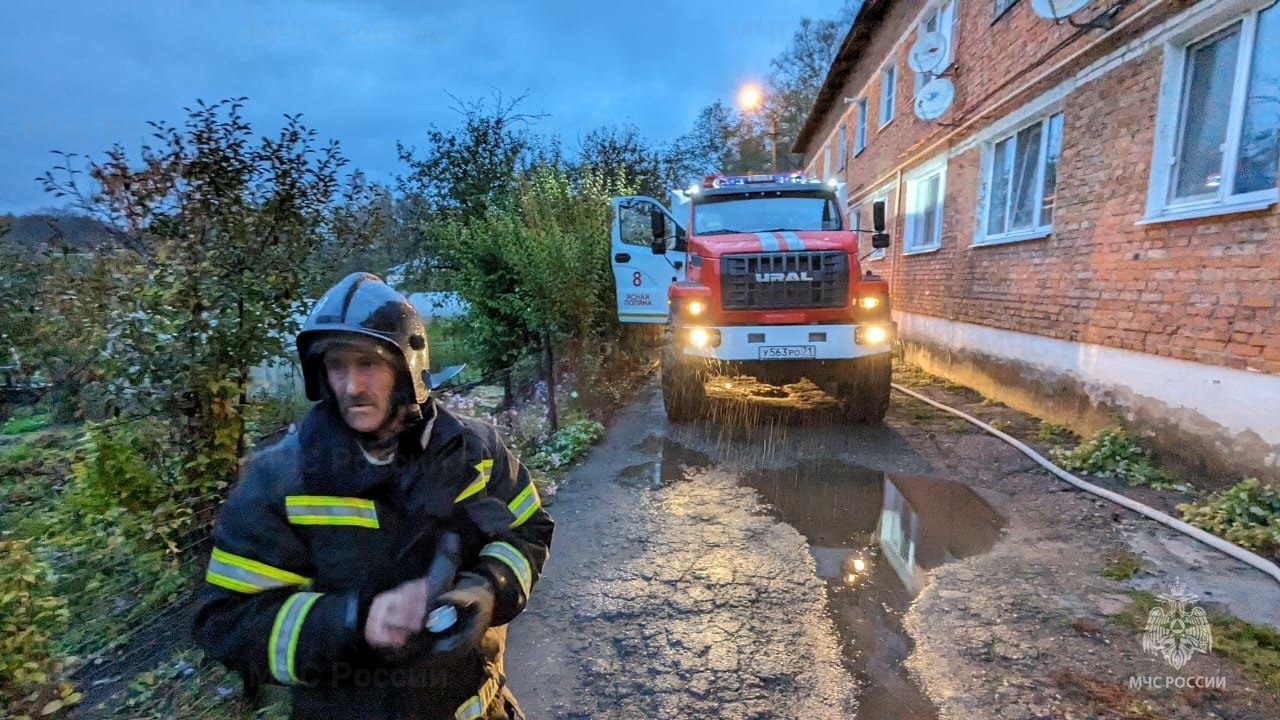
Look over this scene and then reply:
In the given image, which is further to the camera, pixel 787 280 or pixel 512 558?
pixel 787 280

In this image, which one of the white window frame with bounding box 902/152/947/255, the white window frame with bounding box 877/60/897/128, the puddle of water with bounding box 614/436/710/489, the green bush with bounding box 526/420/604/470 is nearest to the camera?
the puddle of water with bounding box 614/436/710/489

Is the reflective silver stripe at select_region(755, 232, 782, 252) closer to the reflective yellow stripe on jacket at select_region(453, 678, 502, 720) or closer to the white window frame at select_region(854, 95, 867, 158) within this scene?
the reflective yellow stripe on jacket at select_region(453, 678, 502, 720)

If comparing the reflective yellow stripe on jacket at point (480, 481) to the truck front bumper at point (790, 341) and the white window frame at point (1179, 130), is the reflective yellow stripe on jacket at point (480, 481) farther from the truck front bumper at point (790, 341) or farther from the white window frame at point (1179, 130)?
the white window frame at point (1179, 130)

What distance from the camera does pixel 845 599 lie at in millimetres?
3006

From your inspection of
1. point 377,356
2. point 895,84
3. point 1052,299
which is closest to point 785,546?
point 377,356

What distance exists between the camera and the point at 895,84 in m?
12.1

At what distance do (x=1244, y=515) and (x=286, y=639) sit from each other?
495 cm

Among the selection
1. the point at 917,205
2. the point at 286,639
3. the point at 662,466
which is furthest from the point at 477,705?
the point at 917,205

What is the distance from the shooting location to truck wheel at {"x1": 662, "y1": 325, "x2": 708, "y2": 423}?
6.06 metres

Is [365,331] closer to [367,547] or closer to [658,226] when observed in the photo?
[367,547]

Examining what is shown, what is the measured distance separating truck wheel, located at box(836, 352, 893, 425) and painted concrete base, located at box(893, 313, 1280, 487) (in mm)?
1614

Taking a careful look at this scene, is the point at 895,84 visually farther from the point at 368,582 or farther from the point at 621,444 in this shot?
the point at 368,582

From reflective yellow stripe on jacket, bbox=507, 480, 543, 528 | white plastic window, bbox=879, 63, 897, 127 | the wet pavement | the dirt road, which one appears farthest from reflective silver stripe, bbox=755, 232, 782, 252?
white plastic window, bbox=879, 63, 897, 127

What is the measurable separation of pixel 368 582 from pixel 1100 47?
7.25 meters
